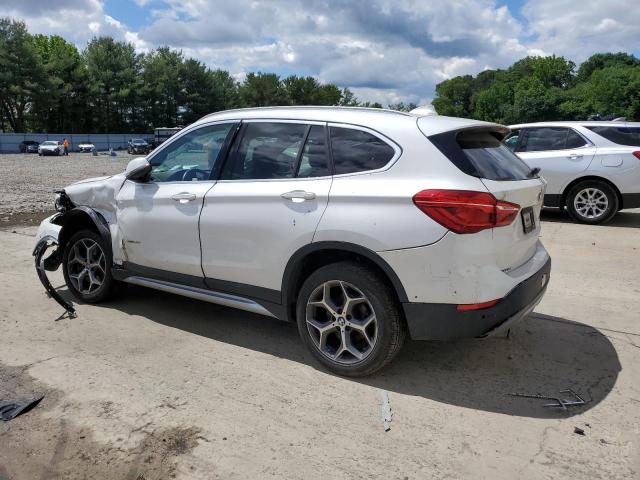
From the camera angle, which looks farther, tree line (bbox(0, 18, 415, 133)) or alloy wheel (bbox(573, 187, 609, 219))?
tree line (bbox(0, 18, 415, 133))

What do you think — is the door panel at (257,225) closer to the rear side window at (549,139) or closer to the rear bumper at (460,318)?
the rear bumper at (460,318)

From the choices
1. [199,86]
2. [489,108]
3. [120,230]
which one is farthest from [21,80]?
[489,108]

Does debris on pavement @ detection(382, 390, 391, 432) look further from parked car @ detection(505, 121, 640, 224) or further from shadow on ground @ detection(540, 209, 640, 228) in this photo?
shadow on ground @ detection(540, 209, 640, 228)

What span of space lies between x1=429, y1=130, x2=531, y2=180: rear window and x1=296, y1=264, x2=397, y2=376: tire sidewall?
0.94 meters

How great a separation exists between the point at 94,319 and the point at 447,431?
3304mm

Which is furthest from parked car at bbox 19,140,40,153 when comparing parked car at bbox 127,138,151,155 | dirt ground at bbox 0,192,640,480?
dirt ground at bbox 0,192,640,480

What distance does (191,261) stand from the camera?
14.3ft

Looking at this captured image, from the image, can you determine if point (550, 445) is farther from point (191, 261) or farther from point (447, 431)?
point (191, 261)

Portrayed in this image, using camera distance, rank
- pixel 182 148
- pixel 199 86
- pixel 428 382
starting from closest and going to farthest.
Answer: pixel 428 382, pixel 182 148, pixel 199 86

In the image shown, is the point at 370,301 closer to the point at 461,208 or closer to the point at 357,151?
the point at 461,208

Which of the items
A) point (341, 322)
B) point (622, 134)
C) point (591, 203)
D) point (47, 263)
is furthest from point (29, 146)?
point (341, 322)

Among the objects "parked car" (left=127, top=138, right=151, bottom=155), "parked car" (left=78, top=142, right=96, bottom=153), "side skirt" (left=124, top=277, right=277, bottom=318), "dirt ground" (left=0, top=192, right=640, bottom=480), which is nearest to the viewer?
"dirt ground" (left=0, top=192, right=640, bottom=480)

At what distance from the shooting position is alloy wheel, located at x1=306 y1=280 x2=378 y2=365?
359 cm

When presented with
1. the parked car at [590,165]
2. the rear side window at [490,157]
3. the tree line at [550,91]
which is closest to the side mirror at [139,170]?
the rear side window at [490,157]
